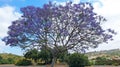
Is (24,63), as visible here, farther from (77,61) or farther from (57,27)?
(57,27)

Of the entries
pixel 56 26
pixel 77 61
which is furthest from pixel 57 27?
pixel 77 61

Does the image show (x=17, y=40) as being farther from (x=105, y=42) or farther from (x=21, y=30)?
(x=105, y=42)

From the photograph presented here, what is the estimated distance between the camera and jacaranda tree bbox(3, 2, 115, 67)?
2575cm

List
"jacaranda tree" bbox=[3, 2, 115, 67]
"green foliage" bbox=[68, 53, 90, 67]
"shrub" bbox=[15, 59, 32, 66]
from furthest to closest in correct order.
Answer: "shrub" bbox=[15, 59, 32, 66] → "green foliage" bbox=[68, 53, 90, 67] → "jacaranda tree" bbox=[3, 2, 115, 67]

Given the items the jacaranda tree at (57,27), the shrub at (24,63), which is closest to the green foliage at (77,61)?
the shrub at (24,63)

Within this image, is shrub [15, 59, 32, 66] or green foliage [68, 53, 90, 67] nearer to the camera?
green foliage [68, 53, 90, 67]

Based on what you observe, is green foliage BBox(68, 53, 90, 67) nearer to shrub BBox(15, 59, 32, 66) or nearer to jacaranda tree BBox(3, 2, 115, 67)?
shrub BBox(15, 59, 32, 66)

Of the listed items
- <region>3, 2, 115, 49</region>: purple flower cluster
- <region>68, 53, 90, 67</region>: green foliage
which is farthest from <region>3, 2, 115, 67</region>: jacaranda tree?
<region>68, 53, 90, 67</region>: green foliage

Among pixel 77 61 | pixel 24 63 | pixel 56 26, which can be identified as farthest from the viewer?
pixel 24 63

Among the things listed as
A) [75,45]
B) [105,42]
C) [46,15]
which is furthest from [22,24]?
[105,42]

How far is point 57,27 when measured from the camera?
25.8 m

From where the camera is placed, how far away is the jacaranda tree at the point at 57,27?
84.5 ft

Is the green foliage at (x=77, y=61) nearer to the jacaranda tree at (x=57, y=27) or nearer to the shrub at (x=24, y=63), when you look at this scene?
the shrub at (x=24, y=63)

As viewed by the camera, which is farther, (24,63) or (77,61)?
(24,63)
